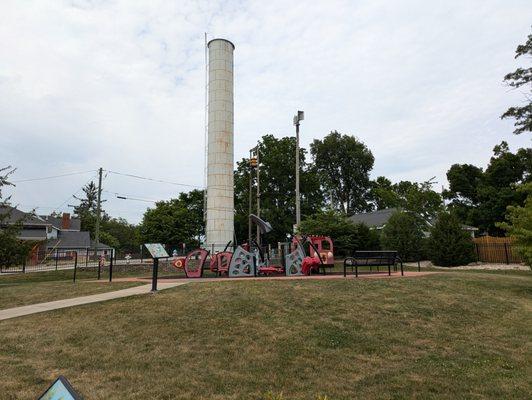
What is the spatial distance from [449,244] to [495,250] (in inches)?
176

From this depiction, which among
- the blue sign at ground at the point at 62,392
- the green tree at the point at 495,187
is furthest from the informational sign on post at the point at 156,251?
the green tree at the point at 495,187

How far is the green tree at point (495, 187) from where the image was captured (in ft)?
136

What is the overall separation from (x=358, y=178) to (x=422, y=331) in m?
58.7

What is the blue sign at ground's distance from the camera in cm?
285

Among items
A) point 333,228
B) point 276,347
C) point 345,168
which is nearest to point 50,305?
point 276,347

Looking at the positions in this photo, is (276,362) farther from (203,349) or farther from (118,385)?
(118,385)

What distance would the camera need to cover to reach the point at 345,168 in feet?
213

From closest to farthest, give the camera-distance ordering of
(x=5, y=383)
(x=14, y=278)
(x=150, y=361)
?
(x=5, y=383) → (x=150, y=361) → (x=14, y=278)

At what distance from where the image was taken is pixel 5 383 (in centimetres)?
530

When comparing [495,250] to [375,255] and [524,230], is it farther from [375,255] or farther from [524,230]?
[524,230]

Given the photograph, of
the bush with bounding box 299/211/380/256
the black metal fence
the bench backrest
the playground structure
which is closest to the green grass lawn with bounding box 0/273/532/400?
the bench backrest

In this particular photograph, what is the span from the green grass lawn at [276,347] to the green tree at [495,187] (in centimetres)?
3466

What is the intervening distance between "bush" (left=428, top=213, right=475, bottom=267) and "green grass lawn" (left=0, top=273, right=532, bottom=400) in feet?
52.8

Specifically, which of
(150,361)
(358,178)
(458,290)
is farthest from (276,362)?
(358,178)
